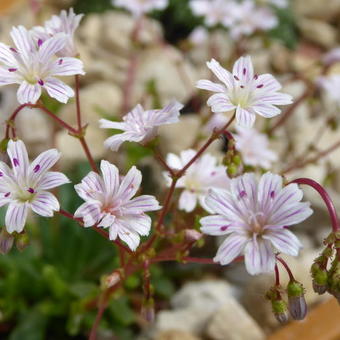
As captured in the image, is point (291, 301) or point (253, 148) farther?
point (253, 148)

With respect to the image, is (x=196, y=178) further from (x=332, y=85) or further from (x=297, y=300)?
(x=332, y=85)

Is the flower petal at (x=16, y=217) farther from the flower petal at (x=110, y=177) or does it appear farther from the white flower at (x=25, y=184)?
the flower petal at (x=110, y=177)

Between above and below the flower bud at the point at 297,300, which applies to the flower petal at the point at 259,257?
above

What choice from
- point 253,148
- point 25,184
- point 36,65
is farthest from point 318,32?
point 25,184

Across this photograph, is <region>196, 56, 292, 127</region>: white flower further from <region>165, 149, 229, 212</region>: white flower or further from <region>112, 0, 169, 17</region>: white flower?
<region>112, 0, 169, 17</region>: white flower

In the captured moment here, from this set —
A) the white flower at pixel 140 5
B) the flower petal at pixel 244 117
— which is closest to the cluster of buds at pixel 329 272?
the flower petal at pixel 244 117

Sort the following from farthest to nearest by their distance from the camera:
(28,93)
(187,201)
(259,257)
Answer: (187,201) < (28,93) < (259,257)

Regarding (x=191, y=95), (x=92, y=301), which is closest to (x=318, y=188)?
(x=92, y=301)
